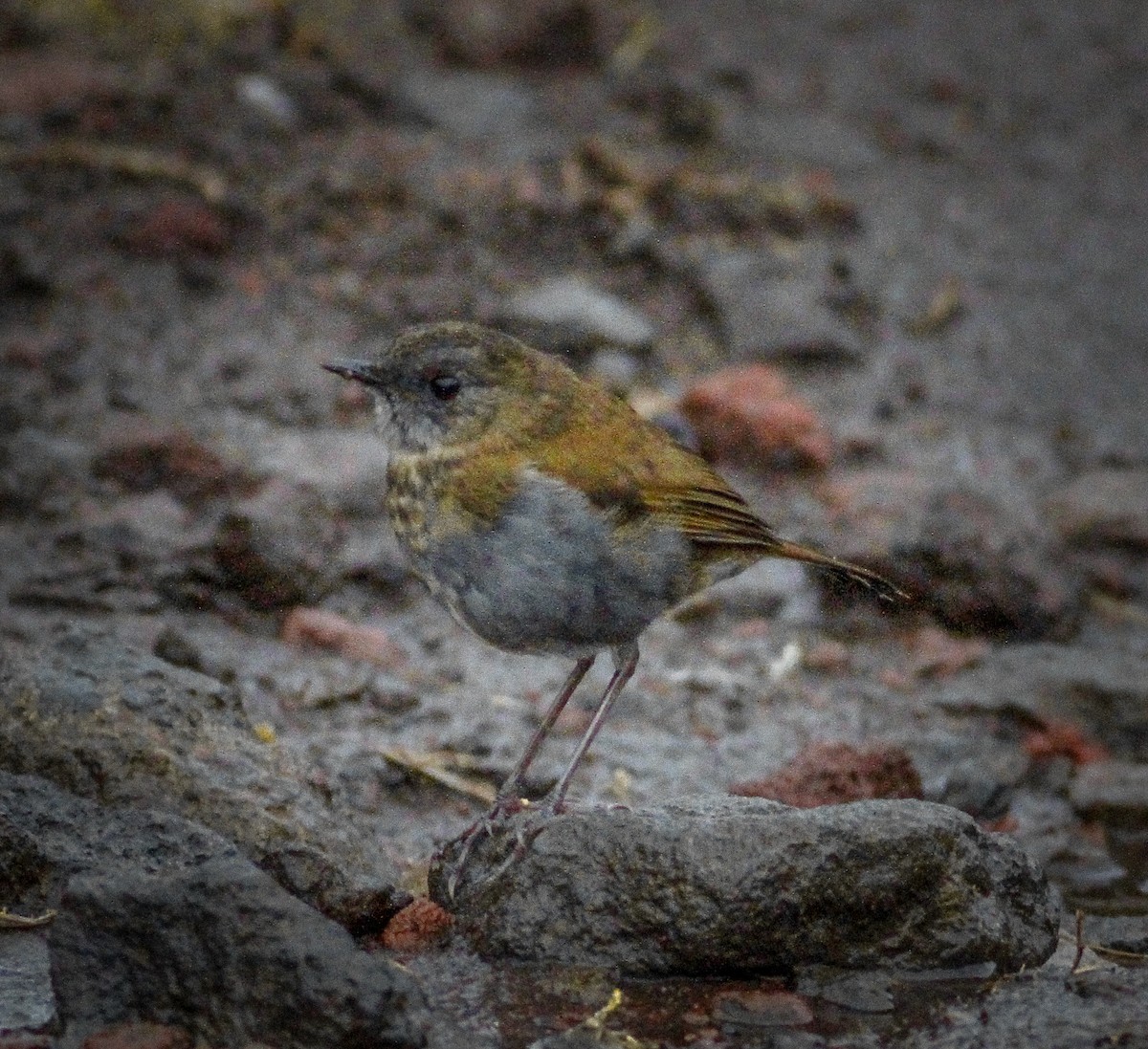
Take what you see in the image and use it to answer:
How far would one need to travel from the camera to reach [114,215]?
27.2 feet

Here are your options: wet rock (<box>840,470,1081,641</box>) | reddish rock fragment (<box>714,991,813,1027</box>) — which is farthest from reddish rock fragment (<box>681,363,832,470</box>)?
reddish rock fragment (<box>714,991,813,1027</box>)

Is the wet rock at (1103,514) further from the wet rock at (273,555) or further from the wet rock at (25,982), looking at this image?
the wet rock at (25,982)

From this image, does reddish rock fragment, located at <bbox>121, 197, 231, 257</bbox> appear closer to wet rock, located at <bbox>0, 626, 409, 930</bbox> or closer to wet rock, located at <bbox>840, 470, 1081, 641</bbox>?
wet rock, located at <bbox>840, 470, 1081, 641</bbox>

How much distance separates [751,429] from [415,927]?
3563mm

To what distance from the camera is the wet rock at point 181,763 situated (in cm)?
445

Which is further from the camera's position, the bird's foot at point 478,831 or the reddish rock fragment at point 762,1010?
the bird's foot at point 478,831

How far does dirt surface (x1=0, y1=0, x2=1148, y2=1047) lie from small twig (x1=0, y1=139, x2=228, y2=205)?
0.02 metres

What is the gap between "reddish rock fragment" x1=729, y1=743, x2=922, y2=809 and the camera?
527cm

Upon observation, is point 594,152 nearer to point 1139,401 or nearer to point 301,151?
point 301,151

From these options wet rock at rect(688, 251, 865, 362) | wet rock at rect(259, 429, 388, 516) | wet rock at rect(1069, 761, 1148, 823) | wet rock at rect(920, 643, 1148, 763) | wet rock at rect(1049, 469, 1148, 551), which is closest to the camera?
wet rock at rect(1069, 761, 1148, 823)

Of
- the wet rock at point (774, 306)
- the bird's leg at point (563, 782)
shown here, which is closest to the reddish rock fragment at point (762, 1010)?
the bird's leg at point (563, 782)

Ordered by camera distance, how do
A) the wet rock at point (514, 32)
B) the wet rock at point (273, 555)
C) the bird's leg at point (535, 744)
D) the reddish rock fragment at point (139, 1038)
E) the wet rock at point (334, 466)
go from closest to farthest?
the reddish rock fragment at point (139, 1038), the bird's leg at point (535, 744), the wet rock at point (273, 555), the wet rock at point (334, 466), the wet rock at point (514, 32)

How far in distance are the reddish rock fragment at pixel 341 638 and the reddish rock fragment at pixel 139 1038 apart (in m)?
2.76

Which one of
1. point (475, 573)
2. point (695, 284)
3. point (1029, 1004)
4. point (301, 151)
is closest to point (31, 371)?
point (301, 151)
